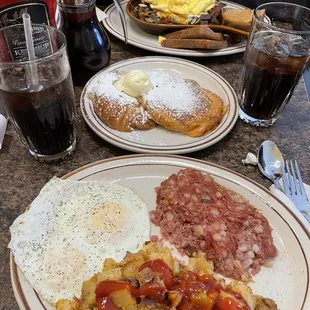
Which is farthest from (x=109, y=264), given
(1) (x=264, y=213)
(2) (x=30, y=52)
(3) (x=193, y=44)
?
(3) (x=193, y=44)

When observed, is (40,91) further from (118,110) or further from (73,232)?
(73,232)

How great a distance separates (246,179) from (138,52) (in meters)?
1.29

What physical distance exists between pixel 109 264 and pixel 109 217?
26 cm

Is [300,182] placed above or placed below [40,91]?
below

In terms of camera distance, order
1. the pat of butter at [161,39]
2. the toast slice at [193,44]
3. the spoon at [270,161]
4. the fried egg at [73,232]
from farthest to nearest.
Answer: the pat of butter at [161,39] → the toast slice at [193,44] → the spoon at [270,161] → the fried egg at [73,232]

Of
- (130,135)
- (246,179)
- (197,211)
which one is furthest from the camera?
(130,135)

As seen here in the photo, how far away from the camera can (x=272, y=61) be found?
5.68ft

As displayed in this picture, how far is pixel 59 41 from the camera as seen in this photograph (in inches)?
60.9

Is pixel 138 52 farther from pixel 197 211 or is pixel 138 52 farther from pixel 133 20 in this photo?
pixel 197 211

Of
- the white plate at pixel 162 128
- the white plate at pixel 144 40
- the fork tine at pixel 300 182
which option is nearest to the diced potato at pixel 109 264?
the white plate at pixel 162 128

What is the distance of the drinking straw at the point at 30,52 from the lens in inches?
53.1

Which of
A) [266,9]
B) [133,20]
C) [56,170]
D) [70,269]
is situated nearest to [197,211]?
[70,269]

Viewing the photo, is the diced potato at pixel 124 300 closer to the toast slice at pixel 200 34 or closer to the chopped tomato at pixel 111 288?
the chopped tomato at pixel 111 288

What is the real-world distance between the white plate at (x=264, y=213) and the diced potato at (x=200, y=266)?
0.19 meters
